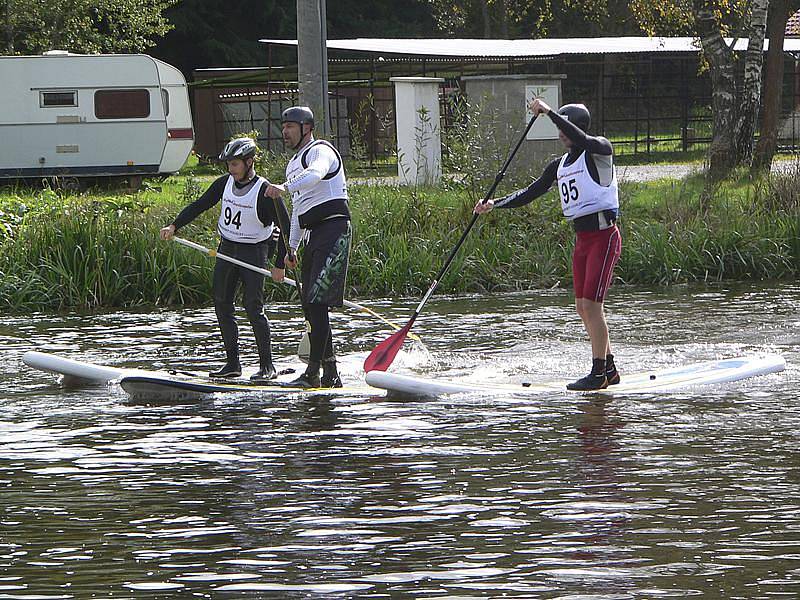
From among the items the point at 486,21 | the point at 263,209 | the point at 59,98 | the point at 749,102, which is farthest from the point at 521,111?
the point at 486,21

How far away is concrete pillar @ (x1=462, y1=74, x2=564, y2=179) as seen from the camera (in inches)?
728

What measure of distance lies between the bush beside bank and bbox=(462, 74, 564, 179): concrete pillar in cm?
139

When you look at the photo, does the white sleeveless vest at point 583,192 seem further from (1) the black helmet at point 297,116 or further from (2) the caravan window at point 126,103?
(2) the caravan window at point 126,103

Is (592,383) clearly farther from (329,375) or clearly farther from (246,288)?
(246,288)

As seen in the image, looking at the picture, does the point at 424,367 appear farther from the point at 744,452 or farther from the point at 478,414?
the point at 744,452

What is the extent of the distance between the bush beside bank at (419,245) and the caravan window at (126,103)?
926cm

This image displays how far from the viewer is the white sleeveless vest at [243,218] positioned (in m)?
10.4

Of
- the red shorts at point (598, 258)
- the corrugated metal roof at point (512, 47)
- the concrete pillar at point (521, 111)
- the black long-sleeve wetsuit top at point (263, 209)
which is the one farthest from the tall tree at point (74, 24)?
the red shorts at point (598, 258)

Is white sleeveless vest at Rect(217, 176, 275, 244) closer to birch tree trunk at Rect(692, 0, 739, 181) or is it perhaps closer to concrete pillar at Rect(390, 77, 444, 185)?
concrete pillar at Rect(390, 77, 444, 185)

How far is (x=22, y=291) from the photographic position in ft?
48.7

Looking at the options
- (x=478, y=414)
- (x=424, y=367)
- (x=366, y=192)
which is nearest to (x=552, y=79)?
(x=366, y=192)

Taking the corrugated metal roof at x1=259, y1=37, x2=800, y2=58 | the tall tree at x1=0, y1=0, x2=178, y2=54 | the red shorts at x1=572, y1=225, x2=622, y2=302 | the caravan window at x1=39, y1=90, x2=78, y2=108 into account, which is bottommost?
the red shorts at x1=572, y1=225, x2=622, y2=302

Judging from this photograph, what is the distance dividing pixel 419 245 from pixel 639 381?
20.9ft

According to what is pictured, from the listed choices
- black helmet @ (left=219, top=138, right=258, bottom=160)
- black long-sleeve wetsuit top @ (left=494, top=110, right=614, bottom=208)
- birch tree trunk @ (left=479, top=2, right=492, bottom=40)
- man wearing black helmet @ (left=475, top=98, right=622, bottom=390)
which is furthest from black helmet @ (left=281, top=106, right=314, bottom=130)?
birch tree trunk @ (left=479, top=2, right=492, bottom=40)
